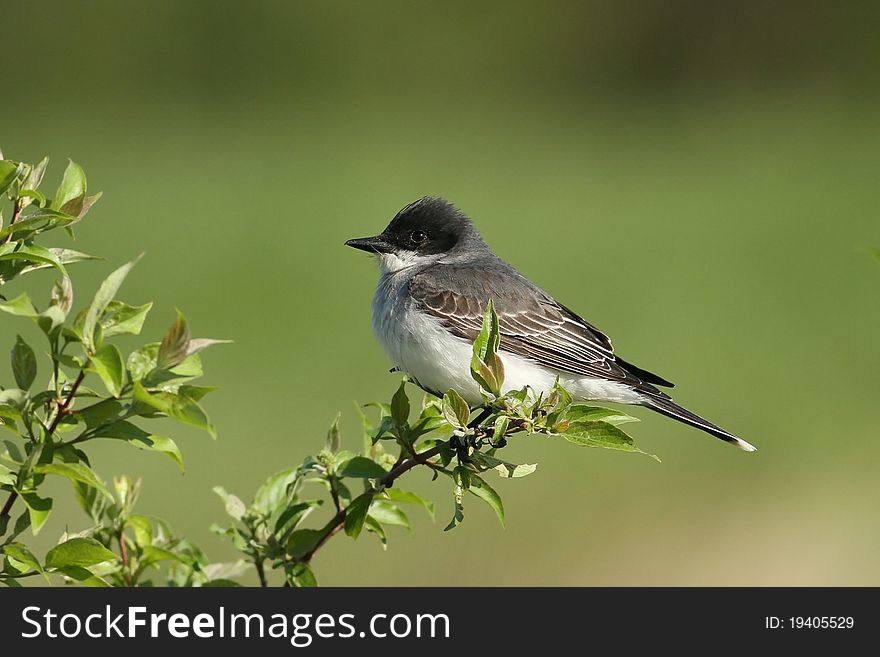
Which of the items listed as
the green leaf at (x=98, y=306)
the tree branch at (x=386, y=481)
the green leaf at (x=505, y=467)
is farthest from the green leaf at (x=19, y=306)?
the green leaf at (x=505, y=467)

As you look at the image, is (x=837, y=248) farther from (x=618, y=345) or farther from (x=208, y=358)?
(x=208, y=358)

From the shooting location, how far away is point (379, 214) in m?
15.3

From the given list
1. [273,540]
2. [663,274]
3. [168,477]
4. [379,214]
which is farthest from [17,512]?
[663,274]

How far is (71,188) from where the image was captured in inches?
99.7

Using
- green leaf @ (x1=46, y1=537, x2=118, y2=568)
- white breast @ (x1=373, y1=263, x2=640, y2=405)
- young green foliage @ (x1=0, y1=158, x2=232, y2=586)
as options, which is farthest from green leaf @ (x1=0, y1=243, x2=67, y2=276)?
white breast @ (x1=373, y1=263, x2=640, y2=405)

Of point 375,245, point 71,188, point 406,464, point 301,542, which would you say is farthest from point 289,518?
point 375,245

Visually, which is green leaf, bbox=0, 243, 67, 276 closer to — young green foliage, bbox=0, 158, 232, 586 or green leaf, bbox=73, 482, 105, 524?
young green foliage, bbox=0, 158, 232, 586

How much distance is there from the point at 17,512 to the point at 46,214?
6.58 metres

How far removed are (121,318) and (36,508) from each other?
41cm

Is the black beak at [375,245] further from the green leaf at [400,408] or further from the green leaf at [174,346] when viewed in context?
the green leaf at [174,346]

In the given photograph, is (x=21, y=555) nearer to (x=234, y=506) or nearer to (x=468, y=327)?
(x=234, y=506)

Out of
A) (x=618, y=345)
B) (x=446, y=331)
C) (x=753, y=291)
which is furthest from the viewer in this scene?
(x=753, y=291)

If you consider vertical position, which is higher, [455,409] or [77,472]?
[455,409]

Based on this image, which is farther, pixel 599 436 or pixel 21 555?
pixel 599 436
